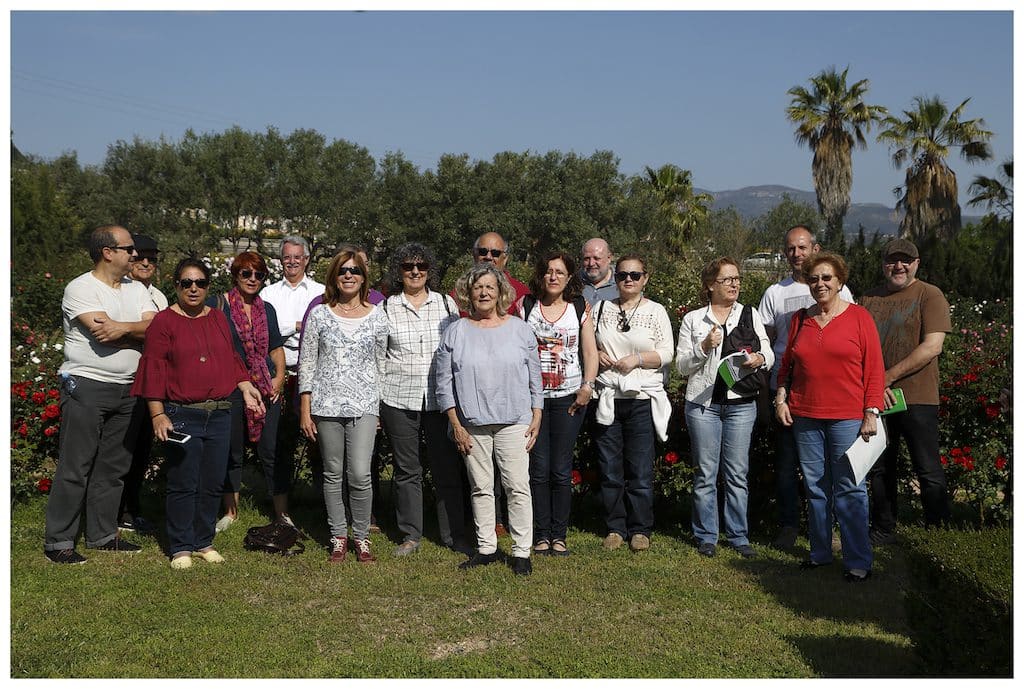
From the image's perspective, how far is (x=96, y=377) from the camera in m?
5.64

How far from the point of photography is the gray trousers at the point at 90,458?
18.5 ft

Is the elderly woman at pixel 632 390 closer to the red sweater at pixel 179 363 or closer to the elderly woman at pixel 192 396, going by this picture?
the elderly woman at pixel 192 396

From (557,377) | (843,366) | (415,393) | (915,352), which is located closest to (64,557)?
(415,393)

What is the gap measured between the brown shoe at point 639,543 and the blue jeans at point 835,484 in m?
1.05

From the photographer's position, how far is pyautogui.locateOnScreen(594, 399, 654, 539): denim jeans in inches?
236

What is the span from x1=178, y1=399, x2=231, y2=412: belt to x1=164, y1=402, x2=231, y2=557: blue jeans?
2cm

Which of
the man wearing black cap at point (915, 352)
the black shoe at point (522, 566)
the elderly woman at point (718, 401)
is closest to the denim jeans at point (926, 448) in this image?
the man wearing black cap at point (915, 352)

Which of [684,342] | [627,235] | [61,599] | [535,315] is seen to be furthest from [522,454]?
[627,235]

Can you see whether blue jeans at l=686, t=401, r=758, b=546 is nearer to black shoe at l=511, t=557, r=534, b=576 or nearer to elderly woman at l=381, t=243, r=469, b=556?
black shoe at l=511, t=557, r=534, b=576

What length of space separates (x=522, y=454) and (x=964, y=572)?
265 centimetres

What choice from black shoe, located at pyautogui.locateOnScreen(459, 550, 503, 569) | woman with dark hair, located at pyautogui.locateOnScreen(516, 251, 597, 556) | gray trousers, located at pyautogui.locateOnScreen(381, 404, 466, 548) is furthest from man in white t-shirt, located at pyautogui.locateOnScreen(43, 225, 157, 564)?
woman with dark hair, located at pyautogui.locateOnScreen(516, 251, 597, 556)

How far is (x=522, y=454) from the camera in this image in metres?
5.59

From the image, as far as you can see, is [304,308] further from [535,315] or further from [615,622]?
[615,622]

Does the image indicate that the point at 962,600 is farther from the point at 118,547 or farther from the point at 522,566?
the point at 118,547
